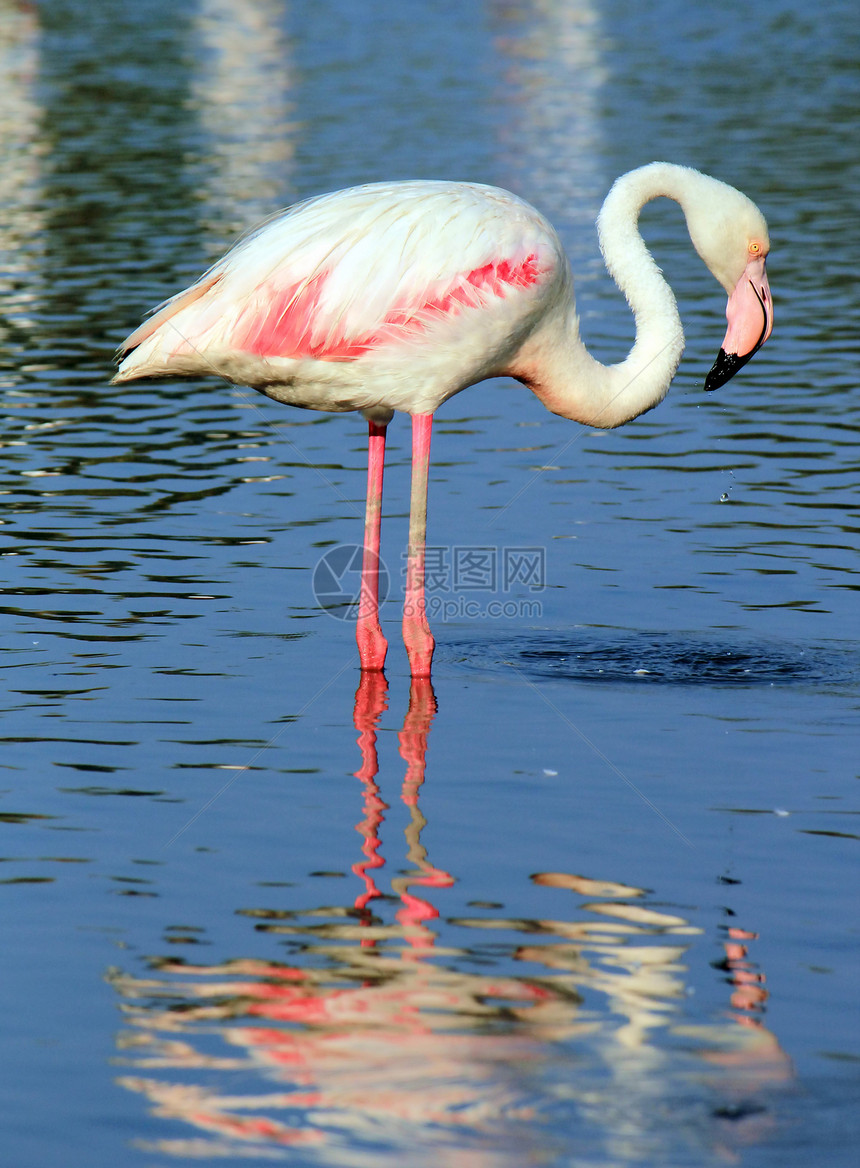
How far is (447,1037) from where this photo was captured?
4289 mm

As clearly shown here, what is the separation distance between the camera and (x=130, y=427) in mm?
11859

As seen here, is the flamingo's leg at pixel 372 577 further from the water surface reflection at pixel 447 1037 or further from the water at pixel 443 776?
the water surface reflection at pixel 447 1037

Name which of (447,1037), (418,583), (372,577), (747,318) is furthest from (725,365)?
(447,1037)

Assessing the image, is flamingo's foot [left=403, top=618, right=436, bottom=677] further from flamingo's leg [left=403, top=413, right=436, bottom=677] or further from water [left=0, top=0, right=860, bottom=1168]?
water [left=0, top=0, right=860, bottom=1168]

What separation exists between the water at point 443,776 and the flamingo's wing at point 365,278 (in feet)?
4.61

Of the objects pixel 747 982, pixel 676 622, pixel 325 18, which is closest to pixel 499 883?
pixel 747 982

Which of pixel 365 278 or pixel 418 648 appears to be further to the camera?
pixel 418 648

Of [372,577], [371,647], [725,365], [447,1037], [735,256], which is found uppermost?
[735,256]

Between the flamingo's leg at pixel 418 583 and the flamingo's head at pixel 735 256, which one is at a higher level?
the flamingo's head at pixel 735 256

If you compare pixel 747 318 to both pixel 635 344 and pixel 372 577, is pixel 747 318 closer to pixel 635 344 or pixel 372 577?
pixel 635 344

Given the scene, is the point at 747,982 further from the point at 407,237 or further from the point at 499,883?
the point at 407,237

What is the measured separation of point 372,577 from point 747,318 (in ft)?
6.62

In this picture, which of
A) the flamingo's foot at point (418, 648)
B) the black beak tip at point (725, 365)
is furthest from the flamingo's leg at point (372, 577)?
the black beak tip at point (725, 365)

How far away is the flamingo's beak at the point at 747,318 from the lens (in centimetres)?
773
